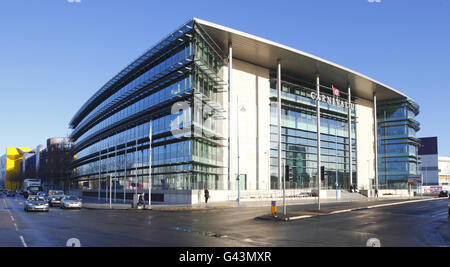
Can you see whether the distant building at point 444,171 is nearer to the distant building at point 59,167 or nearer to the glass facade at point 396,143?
the glass facade at point 396,143

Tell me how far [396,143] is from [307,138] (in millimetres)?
28956

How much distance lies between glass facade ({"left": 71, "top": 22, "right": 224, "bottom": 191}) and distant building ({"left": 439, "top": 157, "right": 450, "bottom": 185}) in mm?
123518

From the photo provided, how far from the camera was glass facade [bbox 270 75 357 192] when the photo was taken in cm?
6738

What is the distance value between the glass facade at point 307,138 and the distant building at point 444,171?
280ft

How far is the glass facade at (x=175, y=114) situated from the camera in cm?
4866

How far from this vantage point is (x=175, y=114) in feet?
169

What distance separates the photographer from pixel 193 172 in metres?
47.7

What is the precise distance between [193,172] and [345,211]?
68.5 ft

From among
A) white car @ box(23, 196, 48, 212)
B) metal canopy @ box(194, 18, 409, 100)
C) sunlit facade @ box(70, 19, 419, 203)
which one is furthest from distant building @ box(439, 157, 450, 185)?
white car @ box(23, 196, 48, 212)

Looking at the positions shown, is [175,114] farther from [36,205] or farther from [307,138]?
[307,138]

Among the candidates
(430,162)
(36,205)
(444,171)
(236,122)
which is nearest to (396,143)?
(236,122)

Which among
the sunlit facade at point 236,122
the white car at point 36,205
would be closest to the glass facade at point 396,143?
the sunlit facade at point 236,122
